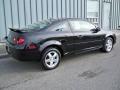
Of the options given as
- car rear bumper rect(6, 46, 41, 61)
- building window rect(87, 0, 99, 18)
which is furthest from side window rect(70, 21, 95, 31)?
building window rect(87, 0, 99, 18)

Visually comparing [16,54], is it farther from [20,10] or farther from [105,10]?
[105,10]

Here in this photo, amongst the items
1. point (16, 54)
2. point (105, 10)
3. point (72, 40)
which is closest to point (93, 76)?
point (72, 40)

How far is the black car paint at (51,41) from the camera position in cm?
423

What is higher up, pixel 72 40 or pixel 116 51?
pixel 72 40

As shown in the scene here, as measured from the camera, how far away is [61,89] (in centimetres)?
338

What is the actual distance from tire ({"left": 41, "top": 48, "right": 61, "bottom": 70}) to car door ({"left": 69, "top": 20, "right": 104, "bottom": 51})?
76cm

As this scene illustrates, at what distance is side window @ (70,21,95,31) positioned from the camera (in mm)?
5122

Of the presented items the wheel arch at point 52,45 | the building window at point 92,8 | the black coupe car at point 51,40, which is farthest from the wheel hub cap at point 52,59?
the building window at point 92,8

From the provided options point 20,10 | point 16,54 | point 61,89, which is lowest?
point 61,89

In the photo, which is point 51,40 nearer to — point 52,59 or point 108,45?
point 52,59

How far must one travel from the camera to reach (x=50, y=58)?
14.9ft

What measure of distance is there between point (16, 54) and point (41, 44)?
0.71 m

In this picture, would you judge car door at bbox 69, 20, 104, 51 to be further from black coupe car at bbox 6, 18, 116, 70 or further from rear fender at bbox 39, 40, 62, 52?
rear fender at bbox 39, 40, 62, 52

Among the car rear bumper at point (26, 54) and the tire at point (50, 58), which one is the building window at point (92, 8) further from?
the car rear bumper at point (26, 54)
